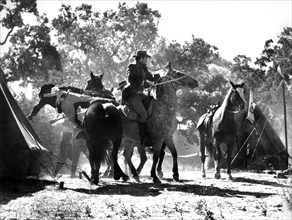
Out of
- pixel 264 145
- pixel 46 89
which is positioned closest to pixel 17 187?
pixel 46 89

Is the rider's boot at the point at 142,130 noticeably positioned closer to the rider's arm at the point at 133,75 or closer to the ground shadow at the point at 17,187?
the rider's arm at the point at 133,75

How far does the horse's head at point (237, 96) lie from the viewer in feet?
44.5

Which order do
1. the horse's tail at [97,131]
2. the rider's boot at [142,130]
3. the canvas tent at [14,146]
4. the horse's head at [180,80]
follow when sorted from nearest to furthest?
the canvas tent at [14,146], the horse's tail at [97,131], the rider's boot at [142,130], the horse's head at [180,80]

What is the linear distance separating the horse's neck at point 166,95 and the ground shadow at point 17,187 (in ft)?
12.6

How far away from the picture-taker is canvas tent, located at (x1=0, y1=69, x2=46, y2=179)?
10195 mm

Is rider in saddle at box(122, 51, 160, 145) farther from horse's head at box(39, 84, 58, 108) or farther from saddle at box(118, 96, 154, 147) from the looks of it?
horse's head at box(39, 84, 58, 108)

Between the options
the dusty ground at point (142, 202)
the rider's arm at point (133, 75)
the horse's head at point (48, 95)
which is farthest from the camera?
the horse's head at point (48, 95)

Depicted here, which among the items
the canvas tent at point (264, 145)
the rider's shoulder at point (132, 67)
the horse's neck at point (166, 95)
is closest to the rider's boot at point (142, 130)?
the horse's neck at point (166, 95)

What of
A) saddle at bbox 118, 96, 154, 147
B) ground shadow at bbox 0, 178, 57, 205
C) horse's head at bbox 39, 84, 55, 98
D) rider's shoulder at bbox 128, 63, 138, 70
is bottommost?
ground shadow at bbox 0, 178, 57, 205

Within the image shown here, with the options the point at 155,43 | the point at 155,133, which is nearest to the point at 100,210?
the point at 155,133

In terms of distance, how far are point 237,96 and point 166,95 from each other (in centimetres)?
272

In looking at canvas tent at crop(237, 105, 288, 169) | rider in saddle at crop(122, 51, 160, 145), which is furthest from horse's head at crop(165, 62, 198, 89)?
canvas tent at crop(237, 105, 288, 169)

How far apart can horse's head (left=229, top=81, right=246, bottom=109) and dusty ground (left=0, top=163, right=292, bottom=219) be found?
3.36 meters

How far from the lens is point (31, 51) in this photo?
32.7 meters
